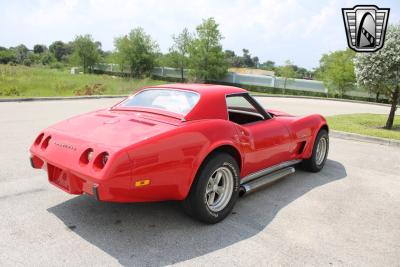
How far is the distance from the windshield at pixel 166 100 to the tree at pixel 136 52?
148 ft

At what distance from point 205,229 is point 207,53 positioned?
3566 cm

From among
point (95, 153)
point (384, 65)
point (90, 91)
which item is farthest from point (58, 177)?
point (90, 91)

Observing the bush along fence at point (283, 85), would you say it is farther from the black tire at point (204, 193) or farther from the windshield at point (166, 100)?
the black tire at point (204, 193)

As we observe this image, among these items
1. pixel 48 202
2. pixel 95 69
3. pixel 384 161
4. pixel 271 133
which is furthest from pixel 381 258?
pixel 95 69

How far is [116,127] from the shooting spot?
3389 millimetres

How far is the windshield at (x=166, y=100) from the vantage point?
3.79 meters

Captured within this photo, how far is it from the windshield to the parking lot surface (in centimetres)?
109

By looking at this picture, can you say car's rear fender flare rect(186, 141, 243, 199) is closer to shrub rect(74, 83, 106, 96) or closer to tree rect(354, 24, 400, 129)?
tree rect(354, 24, 400, 129)

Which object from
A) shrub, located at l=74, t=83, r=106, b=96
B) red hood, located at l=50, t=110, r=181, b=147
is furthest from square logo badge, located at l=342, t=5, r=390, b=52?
shrub, located at l=74, t=83, r=106, b=96

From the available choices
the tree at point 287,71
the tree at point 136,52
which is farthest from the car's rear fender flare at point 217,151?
the tree at point 136,52

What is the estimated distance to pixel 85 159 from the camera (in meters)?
3.04

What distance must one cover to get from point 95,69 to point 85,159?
61.3m

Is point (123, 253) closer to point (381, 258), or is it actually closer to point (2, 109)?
point (381, 258)

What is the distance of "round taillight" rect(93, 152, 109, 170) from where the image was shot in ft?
9.53
